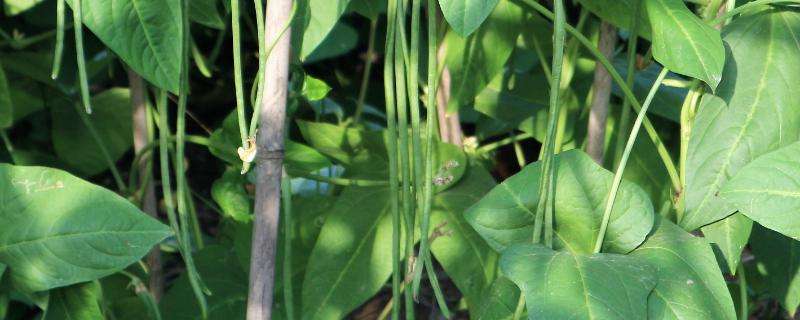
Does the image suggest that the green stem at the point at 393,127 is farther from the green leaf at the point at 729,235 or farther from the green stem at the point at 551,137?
the green leaf at the point at 729,235

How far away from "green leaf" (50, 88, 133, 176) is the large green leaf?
0.69 meters

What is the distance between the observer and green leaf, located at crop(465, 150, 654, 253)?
0.68 metres

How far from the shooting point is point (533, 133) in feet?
3.07

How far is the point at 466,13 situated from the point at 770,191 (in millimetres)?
247

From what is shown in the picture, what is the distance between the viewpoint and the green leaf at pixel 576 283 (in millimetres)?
603

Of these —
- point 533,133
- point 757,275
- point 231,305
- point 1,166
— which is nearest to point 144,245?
point 1,166

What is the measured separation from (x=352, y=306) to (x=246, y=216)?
0.60ft

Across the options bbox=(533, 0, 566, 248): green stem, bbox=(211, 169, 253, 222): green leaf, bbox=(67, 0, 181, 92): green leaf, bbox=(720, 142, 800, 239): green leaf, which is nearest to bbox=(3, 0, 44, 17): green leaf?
bbox=(211, 169, 253, 222): green leaf

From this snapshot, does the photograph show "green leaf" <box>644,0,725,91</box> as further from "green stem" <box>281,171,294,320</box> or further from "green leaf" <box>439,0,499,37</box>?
"green stem" <box>281,171,294,320</box>

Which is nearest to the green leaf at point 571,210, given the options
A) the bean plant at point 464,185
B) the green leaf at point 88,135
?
the bean plant at point 464,185

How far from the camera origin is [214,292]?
3.02 ft

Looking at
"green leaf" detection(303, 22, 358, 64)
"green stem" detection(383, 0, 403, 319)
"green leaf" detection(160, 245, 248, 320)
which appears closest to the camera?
"green stem" detection(383, 0, 403, 319)

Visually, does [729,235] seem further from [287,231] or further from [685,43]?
[287,231]

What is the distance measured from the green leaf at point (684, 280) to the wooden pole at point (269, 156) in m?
0.26
